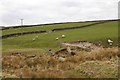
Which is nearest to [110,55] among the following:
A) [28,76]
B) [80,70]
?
[80,70]

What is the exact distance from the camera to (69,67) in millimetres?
22703

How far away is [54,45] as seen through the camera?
4453 cm

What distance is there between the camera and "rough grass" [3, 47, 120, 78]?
63.6 ft

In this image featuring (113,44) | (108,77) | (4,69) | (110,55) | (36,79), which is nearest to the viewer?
(36,79)

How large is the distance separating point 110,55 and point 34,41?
24.0 meters

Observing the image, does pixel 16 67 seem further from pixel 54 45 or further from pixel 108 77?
pixel 54 45

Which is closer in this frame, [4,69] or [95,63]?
[95,63]

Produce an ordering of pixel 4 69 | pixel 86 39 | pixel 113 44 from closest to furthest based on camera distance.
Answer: pixel 4 69
pixel 113 44
pixel 86 39

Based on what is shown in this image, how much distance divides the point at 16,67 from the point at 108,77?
8190 mm

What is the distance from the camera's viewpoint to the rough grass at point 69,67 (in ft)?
63.6

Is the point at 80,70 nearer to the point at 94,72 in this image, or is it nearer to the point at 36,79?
the point at 94,72

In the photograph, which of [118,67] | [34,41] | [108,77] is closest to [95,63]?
[118,67]

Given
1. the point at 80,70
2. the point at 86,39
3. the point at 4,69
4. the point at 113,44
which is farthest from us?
the point at 86,39

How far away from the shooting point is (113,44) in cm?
4212
